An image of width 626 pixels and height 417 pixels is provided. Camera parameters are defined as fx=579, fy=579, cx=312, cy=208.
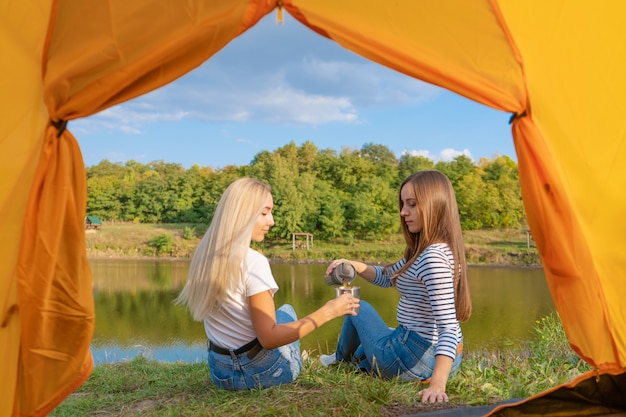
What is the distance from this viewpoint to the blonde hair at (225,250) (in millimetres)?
2863

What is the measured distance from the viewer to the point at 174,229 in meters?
30.6

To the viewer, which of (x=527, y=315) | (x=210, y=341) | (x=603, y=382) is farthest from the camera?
(x=527, y=315)

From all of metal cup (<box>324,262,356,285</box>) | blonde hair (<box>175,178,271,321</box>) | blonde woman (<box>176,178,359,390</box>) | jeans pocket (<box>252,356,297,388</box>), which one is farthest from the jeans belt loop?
metal cup (<box>324,262,356,285</box>)

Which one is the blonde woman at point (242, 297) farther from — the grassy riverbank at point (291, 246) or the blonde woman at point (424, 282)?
the grassy riverbank at point (291, 246)

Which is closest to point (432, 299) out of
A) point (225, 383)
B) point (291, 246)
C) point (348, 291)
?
point (348, 291)

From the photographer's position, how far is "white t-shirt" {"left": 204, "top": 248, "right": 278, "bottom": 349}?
2869 mm

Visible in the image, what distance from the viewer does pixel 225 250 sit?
2861 mm

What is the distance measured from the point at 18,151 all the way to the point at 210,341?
4.41 ft

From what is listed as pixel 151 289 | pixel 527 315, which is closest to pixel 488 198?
pixel 527 315

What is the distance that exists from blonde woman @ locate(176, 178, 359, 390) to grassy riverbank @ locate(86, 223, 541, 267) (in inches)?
926

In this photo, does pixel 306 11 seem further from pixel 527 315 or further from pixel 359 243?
pixel 359 243

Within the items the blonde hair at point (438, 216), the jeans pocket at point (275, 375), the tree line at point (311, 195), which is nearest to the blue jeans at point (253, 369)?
the jeans pocket at point (275, 375)

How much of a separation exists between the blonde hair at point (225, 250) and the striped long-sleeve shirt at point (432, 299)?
93cm

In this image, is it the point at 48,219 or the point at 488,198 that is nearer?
the point at 48,219
